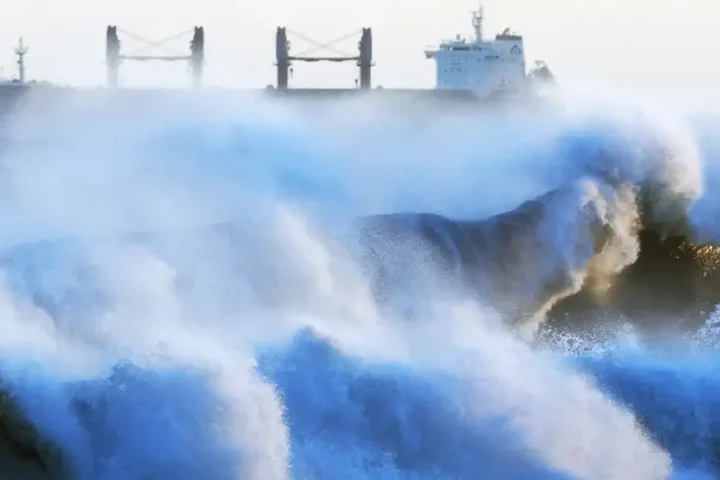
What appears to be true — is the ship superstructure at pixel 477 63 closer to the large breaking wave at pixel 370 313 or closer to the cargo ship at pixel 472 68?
the cargo ship at pixel 472 68

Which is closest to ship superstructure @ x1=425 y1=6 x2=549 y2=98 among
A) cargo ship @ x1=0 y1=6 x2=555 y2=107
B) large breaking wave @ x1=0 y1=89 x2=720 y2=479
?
cargo ship @ x1=0 y1=6 x2=555 y2=107

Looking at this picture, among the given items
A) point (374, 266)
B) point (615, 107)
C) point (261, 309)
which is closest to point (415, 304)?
point (374, 266)

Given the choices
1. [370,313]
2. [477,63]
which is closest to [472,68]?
[477,63]

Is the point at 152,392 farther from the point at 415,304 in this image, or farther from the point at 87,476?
the point at 415,304

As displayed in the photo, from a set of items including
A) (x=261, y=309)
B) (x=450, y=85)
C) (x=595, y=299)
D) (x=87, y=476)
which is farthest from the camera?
(x=450, y=85)

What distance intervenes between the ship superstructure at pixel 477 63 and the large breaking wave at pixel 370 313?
119 ft

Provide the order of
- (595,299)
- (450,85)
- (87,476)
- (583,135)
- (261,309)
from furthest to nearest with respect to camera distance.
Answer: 1. (450,85)
2. (583,135)
3. (595,299)
4. (261,309)
5. (87,476)

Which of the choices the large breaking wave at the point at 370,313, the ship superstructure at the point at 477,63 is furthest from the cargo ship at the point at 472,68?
the large breaking wave at the point at 370,313

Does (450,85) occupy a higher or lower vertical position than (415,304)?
higher

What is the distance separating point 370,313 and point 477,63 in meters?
45.9

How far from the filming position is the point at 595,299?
1766 centimetres

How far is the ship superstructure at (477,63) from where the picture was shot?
195 feet

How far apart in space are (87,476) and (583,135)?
12.7 metres

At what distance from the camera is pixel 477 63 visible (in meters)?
59.8
